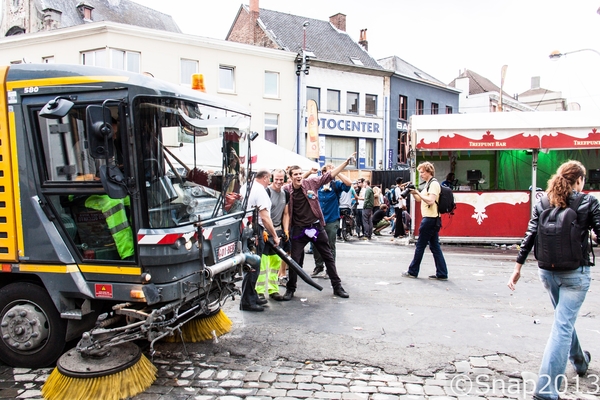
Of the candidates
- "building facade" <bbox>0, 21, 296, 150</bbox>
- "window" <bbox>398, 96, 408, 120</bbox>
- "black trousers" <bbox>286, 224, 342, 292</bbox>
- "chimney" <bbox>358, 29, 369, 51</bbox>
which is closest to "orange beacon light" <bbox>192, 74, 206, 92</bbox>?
"black trousers" <bbox>286, 224, 342, 292</bbox>

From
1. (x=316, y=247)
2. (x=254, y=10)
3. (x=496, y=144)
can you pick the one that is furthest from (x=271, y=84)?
(x=316, y=247)

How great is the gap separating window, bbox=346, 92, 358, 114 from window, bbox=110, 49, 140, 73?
1389 centimetres

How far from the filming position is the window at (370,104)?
33.2m

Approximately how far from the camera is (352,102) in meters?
32.6

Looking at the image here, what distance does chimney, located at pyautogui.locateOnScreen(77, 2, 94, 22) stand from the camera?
31.6 metres

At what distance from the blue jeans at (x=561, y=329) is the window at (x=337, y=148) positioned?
2741 centimetres

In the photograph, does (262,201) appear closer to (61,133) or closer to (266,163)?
(61,133)

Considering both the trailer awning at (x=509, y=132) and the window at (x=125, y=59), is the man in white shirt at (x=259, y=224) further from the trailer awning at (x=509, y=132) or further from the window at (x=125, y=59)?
the window at (x=125, y=59)

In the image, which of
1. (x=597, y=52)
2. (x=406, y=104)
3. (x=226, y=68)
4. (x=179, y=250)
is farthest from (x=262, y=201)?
(x=406, y=104)

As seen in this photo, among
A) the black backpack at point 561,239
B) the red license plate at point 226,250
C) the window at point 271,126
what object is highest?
the window at point 271,126

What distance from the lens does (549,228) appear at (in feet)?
12.6

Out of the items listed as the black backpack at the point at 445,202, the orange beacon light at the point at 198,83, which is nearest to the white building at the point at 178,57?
the black backpack at the point at 445,202

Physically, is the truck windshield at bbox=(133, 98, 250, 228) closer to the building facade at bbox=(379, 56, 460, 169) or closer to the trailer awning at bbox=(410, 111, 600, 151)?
the trailer awning at bbox=(410, 111, 600, 151)

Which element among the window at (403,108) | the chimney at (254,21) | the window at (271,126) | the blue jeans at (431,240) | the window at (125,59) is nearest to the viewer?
the blue jeans at (431,240)
